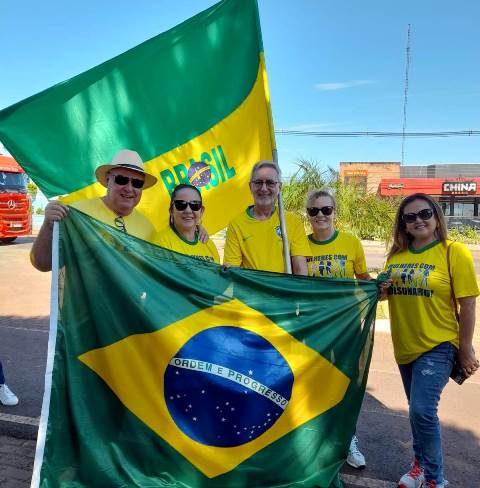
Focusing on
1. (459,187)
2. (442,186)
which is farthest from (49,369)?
(442,186)

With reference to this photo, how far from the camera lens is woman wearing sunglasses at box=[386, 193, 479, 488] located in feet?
9.78

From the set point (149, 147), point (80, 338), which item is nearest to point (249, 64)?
point (149, 147)

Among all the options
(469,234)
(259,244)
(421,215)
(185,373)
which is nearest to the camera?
(185,373)

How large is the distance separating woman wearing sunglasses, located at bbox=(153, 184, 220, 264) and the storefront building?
18.9 m

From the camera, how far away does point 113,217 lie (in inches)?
135

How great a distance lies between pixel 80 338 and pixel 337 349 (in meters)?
1.63

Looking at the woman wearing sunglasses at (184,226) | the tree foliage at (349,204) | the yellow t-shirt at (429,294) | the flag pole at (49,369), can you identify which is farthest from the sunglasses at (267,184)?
the tree foliage at (349,204)

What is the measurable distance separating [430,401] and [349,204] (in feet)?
32.7

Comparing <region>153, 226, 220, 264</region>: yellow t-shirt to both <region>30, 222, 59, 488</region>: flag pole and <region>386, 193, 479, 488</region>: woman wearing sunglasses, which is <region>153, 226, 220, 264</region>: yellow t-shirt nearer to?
<region>30, 222, 59, 488</region>: flag pole

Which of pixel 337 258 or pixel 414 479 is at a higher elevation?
pixel 337 258

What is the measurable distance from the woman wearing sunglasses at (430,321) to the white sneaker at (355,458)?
38 centimetres

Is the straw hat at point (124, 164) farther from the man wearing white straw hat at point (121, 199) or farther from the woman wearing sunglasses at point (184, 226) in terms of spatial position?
the woman wearing sunglasses at point (184, 226)

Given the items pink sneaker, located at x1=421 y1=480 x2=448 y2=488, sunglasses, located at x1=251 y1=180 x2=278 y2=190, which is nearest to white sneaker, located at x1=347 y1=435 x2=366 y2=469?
pink sneaker, located at x1=421 y1=480 x2=448 y2=488

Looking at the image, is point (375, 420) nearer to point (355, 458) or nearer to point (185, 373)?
point (355, 458)
